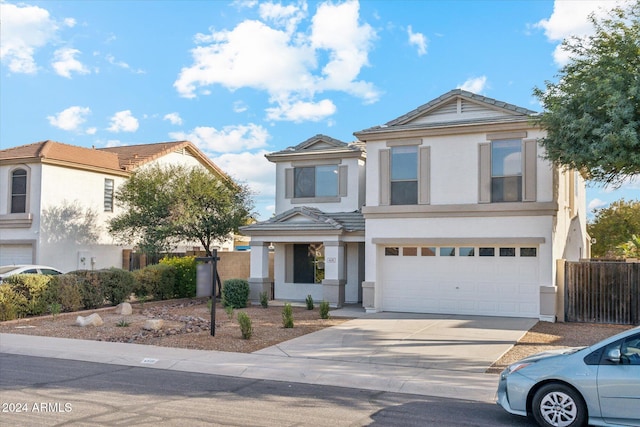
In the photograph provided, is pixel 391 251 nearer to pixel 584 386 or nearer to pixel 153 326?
pixel 153 326

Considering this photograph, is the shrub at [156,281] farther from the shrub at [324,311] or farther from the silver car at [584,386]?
the silver car at [584,386]

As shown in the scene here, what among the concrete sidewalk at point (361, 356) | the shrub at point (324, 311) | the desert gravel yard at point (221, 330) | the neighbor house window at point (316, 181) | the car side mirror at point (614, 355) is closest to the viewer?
the car side mirror at point (614, 355)

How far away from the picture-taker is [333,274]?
21141mm

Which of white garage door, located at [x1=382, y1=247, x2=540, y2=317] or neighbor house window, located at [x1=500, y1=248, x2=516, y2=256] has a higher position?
neighbor house window, located at [x1=500, y1=248, x2=516, y2=256]

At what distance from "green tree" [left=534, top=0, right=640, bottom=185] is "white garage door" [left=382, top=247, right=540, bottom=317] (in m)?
4.38

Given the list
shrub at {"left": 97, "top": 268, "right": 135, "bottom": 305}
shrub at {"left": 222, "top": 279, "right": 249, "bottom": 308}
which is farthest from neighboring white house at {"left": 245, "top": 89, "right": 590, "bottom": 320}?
shrub at {"left": 97, "top": 268, "right": 135, "bottom": 305}

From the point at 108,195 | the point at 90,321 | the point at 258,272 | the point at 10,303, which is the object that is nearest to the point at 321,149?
the point at 258,272

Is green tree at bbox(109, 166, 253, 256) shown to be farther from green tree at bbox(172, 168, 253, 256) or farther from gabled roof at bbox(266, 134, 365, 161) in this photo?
gabled roof at bbox(266, 134, 365, 161)

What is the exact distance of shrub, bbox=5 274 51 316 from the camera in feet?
61.2

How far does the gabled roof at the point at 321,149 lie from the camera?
76.2 feet

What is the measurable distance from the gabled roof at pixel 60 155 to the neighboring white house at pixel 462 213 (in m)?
14.0

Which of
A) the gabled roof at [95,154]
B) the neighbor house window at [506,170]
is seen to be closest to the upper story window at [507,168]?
the neighbor house window at [506,170]

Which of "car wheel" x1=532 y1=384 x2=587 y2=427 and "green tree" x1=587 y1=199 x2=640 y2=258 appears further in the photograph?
"green tree" x1=587 y1=199 x2=640 y2=258

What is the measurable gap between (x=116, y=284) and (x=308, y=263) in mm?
7031
